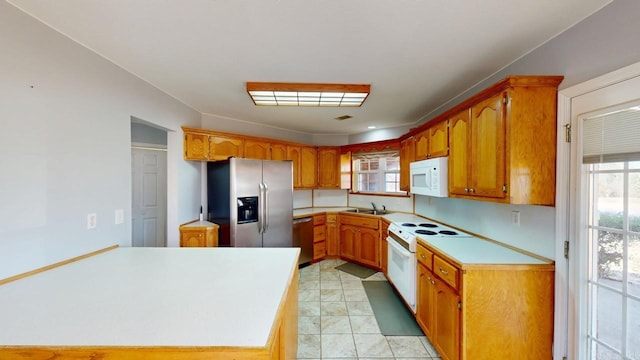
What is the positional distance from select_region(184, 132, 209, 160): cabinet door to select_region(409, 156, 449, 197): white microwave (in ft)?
8.89

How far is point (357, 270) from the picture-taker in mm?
3666

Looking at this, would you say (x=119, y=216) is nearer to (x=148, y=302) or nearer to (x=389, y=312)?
(x=148, y=302)

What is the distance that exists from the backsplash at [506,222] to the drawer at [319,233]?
1945mm

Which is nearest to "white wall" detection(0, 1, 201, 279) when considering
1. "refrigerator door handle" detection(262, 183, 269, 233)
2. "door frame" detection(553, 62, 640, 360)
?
"refrigerator door handle" detection(262, 183, 269, 233)

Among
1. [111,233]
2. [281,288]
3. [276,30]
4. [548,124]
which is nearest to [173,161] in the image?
[111,233]

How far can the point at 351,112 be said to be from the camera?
316 cm

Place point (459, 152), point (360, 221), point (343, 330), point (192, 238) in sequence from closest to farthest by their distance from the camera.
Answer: point (459, 152) → point (343, 330) → point (192, 238) → point (360, 221)

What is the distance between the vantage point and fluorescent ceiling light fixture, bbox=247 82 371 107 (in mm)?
2178

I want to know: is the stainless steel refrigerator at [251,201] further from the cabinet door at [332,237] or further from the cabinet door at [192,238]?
the cabinet door at [332,237]

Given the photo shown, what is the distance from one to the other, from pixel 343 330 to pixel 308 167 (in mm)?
2674

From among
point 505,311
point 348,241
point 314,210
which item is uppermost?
point 314,210

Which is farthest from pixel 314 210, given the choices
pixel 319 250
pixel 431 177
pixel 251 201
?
pixel 431 177

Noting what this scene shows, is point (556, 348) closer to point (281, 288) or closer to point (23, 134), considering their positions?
point (281, 288)

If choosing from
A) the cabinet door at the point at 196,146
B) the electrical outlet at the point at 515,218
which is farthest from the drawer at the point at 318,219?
the electrical outlet at the point at 515,218
